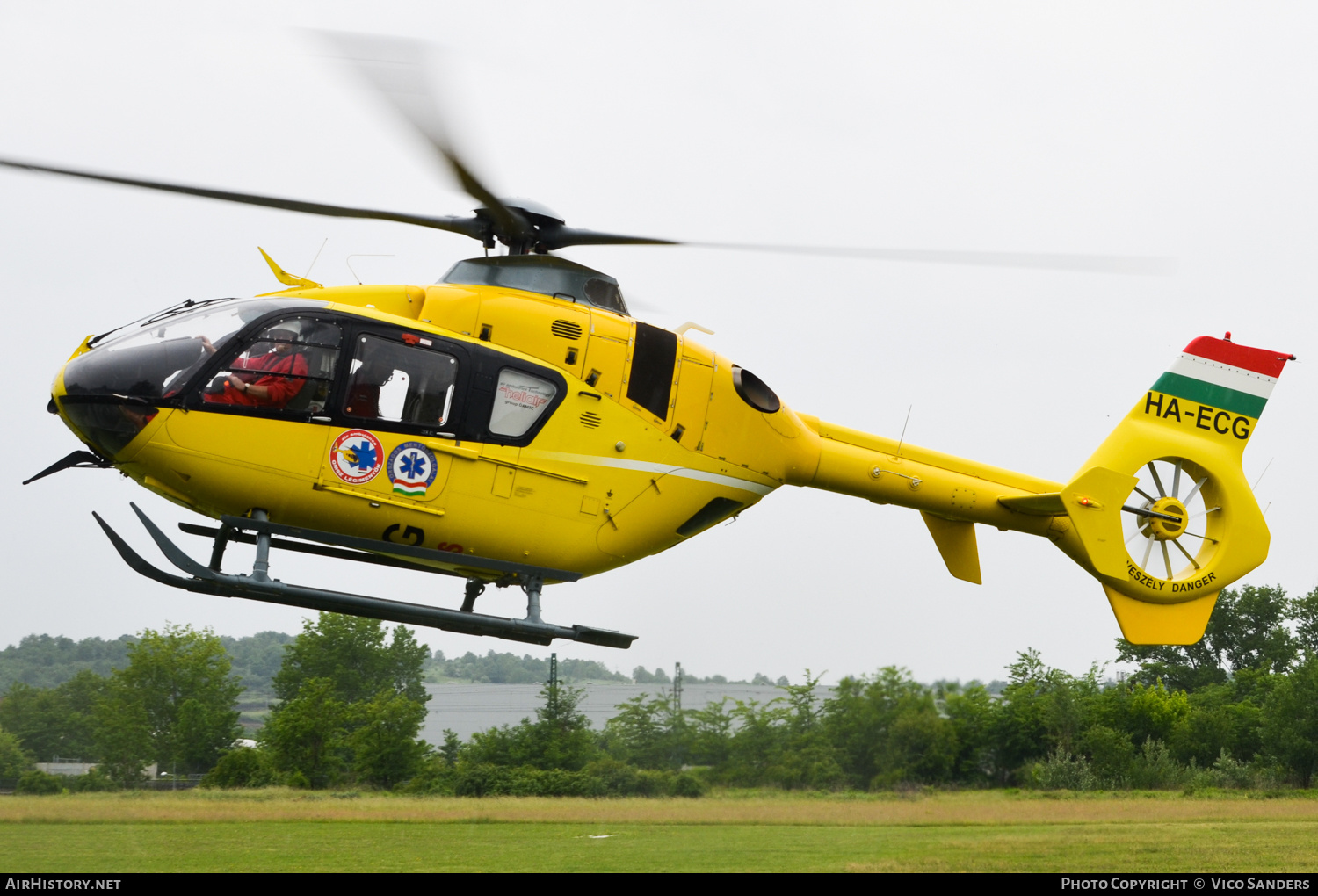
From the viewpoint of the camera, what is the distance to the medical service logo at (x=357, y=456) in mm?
7727

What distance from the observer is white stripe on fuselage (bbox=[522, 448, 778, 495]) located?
8648 millimetres

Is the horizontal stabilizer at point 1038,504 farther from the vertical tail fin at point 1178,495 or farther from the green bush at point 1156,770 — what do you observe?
the green bush at point 1156,770

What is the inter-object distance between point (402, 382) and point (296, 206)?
174 cm

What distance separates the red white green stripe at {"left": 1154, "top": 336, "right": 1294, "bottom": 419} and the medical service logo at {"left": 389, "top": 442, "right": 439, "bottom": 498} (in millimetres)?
8356

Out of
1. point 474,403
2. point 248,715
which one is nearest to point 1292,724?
point 474,403

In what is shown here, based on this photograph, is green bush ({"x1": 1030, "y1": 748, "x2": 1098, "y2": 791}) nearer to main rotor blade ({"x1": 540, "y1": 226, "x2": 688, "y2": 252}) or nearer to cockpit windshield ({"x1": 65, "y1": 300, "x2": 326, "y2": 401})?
main rotor blade ({"x1": 540, "y1": 226, "x2": 688, "y2": 252})

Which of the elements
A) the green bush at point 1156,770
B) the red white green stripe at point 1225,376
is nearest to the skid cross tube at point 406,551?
the red white green stripe at point 1225,376

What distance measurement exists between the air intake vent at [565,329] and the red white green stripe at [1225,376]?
7020 millimetres

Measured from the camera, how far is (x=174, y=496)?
777 centimetres

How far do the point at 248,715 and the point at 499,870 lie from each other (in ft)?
61.9

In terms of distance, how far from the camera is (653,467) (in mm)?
9203

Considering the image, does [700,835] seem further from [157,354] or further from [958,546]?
[157,354]

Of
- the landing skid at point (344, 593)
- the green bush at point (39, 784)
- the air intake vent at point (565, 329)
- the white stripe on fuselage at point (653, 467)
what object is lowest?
the green bush at point (39, 784)

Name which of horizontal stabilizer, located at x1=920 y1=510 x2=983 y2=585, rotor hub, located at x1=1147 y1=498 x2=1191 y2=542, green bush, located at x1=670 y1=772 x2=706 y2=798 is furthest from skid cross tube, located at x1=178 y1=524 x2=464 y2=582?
green bush, located at x1=670 y1=772 x2=706 y2=798
